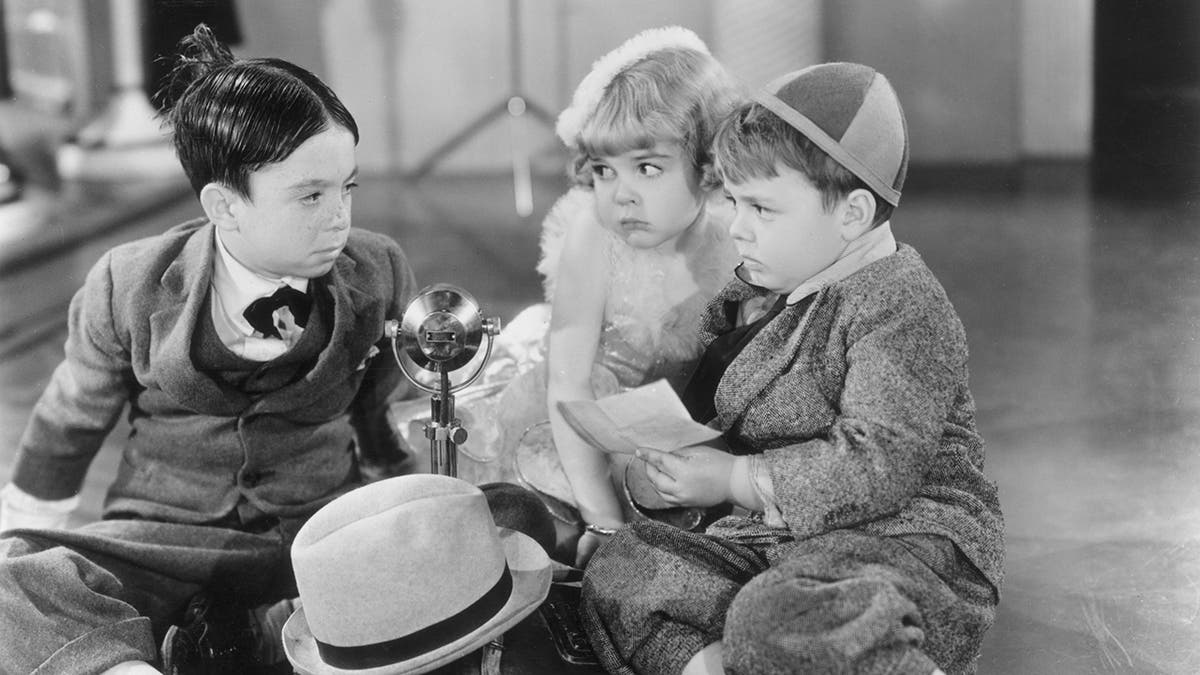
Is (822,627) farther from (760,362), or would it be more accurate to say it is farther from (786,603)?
(760,362)

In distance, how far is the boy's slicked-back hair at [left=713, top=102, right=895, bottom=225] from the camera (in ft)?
6.16

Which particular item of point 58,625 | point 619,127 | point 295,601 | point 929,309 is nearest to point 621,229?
point 619,127

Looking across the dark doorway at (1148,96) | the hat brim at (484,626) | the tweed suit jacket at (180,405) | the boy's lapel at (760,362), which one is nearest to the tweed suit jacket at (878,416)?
the boy's lapel at (760,362)

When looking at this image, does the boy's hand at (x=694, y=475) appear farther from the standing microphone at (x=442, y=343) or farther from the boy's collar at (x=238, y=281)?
the boy's collar at (x=238, y=281)

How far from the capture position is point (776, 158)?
189 centimetres

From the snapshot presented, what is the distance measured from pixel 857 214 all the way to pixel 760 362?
252 millimetres

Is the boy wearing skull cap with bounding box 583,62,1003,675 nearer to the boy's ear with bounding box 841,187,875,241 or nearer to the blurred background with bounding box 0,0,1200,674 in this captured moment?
the boy's ear with bounding box 841,187,875,241

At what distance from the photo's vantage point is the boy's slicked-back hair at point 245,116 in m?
2.15

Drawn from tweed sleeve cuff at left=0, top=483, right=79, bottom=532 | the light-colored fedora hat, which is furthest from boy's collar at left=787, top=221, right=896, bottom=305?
tweed sleeve cuff at left=0, top=483, right=79, bottom=532

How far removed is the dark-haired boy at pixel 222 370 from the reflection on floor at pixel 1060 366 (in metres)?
0.71

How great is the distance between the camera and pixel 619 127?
2.25 meters

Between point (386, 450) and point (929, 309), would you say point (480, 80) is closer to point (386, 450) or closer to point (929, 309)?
point (386, 450)

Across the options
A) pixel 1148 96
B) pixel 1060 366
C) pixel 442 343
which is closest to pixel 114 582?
pixel 442 343

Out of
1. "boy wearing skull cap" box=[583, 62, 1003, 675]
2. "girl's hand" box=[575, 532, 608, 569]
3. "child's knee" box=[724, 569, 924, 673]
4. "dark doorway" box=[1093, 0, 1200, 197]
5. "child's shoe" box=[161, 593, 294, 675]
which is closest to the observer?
"child's knee" box=[724, 569, 924, 673]
